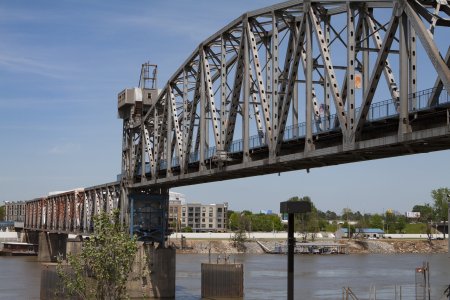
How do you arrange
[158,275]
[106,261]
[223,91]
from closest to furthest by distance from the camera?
[106,261] → [223,91] → [158,275]

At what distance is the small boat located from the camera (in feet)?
578

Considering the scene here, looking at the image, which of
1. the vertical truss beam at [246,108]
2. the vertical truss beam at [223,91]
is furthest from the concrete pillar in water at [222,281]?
the vertical truss beam at [246,108]

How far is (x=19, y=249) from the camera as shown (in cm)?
17825

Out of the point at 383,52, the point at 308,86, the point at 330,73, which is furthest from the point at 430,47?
the point at 308,86

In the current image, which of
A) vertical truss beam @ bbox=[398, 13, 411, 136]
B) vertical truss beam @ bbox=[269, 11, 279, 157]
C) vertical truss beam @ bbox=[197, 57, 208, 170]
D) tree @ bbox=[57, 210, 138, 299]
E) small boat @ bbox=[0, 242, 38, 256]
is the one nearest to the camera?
vertical truss beam @ bbox=[398, 13, 411, 136]

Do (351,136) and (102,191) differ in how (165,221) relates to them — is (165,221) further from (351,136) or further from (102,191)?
(351,136)

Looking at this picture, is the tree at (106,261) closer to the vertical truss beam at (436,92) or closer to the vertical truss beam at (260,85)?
the vertical truss beam at (260,85)

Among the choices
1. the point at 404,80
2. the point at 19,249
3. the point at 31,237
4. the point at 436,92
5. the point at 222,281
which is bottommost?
the point at 222,281

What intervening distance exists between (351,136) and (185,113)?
3196 cm

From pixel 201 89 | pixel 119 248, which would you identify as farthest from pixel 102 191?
pixel 119 248

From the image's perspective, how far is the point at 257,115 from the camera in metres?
56.8

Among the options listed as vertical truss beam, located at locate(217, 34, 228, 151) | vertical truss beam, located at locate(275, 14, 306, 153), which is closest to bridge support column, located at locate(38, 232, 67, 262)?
vertical truss beam, located at locate(217, 34, 228, 151)

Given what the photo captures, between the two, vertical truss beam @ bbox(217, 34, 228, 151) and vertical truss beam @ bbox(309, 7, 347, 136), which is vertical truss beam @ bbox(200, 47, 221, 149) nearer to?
vertical truss beam @ bbox(217, 34, 228, 151)

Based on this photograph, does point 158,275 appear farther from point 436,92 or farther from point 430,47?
point 430,47
